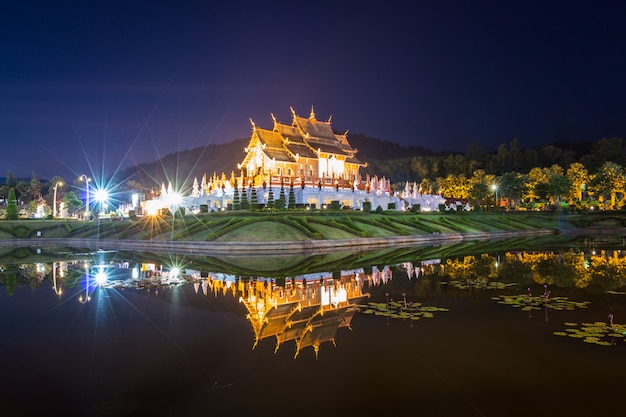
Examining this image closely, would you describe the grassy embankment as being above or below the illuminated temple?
below

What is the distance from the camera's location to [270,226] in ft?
137

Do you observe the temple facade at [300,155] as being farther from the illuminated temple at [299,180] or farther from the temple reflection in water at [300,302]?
the temple reflection in water at [300,302]

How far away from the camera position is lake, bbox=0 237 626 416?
8.82 meters

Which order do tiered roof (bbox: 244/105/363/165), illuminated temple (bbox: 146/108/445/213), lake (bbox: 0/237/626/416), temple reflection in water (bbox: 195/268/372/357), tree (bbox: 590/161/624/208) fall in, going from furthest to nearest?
tree (bbox: 590/161/624/208), tiered roof (bbox: 244/105/363/165), illuminated temple (bbox: 146/108/445/213), temple reflection in water (bbox: 195/268/372/357), lake (bbox: 0/237/626/416)

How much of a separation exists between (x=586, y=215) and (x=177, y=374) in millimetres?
78783

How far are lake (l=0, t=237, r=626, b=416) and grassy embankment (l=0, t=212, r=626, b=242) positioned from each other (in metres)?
17.4

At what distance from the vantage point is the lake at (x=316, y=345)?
8.82m

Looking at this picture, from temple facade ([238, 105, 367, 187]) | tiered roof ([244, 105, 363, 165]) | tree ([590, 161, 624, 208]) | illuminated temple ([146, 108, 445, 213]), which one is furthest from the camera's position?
tree ([590, 161, 624, 208])

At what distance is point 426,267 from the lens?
27.3m

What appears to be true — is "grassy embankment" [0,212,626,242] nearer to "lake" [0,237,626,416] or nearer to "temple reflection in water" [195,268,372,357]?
"temple reflection in water" [195,268,372,357]

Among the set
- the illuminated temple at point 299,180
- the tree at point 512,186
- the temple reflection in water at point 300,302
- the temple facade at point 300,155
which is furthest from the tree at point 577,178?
the temple reflection in water at point 300,302

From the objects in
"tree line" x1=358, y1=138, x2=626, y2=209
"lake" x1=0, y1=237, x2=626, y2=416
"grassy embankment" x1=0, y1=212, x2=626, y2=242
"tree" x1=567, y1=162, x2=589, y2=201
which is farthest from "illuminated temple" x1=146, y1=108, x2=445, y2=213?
"tree" x1=567, y1=162, x2=589, y2=201

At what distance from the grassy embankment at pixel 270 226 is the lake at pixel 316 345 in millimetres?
17355

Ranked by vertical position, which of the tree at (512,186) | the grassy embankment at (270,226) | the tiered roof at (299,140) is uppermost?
the tiered roof at (299,140)
